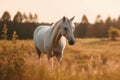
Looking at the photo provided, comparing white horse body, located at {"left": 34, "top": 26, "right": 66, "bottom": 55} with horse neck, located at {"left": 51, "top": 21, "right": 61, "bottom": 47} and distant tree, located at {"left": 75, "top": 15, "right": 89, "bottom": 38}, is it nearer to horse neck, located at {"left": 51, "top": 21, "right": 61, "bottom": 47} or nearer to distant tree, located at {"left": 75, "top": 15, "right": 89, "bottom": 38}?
horse neck, located at {"left": 51, "top": 21, "right": 61, "bottom": 47}

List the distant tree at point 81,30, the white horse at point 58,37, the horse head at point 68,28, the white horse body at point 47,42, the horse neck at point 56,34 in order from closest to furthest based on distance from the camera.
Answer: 1. the horse head at point 68,28
2. the white horse at point 58,37
3. the horse neck at point 56,34
4. the white horse body at point 47,42
5. the distant tree at point 81,30

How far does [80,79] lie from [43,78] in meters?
0.74

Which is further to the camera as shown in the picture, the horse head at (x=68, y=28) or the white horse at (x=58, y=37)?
the white horse at (x=58, y=37)

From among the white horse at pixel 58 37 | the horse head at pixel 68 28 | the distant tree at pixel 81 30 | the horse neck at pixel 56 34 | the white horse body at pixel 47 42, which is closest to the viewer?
the horse head at pixel 68 28

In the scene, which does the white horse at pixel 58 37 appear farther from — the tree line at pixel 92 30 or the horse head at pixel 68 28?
the tree line at pixel 92 30

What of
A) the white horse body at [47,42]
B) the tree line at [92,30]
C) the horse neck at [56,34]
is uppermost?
the horse neck at [56,34]

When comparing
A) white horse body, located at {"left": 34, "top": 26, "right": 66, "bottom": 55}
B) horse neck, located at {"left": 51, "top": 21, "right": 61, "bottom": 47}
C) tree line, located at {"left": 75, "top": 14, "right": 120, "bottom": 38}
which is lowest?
tree line, located at {"left": 75, "top": 14, "right": 120, "bottom": 38}

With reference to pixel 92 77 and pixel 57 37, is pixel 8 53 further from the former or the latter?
pixel 57 37

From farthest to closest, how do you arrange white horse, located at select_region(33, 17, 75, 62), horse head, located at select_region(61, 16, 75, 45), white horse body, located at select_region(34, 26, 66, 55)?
white horse body, located at select_region(34, 26, 66, 55) → white horse, located at select_region(33, 17, 75, 62) → horse head, located at select_region(61, 16, 75, 45)

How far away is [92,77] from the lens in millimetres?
8391

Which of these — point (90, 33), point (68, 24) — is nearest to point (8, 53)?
point (68, 24)

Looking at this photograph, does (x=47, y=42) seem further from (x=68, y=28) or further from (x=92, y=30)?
(x=92, y=30)

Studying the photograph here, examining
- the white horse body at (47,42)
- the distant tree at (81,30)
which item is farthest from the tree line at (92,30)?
the white horse body at (47,42)

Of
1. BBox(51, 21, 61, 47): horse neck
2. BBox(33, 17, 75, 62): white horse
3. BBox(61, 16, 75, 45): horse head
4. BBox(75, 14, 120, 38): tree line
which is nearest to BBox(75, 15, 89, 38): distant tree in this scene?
BBox(75, 14, 120, 38): tree line
